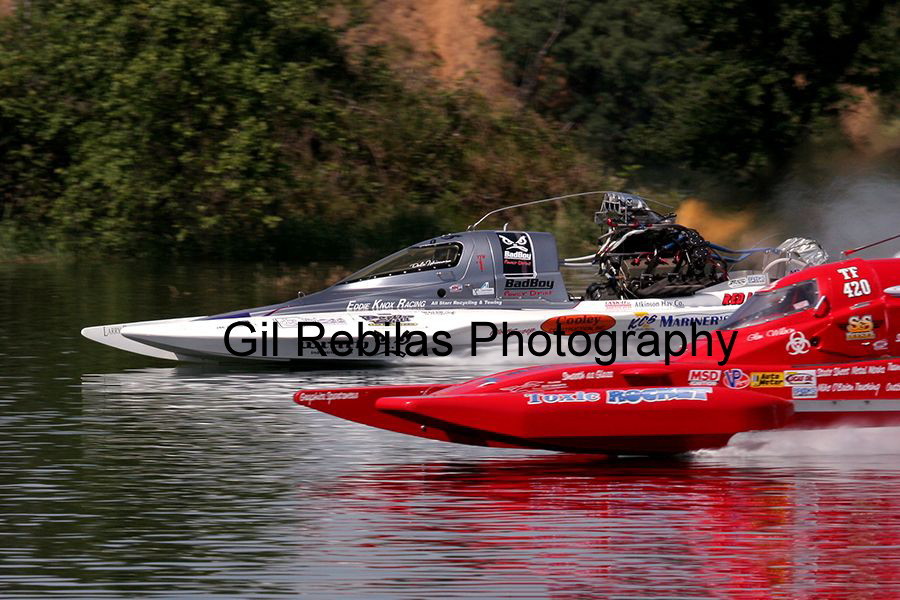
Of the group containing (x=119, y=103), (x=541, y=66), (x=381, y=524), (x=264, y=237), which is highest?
(x=541, y=66)

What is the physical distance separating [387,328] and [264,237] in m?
15.2

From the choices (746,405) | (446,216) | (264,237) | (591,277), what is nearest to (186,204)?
(264,237)

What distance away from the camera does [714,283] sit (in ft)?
55.3

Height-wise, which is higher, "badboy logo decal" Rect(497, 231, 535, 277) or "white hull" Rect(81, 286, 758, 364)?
"badboy logo decal" Rect(497, 231, 535, 277)

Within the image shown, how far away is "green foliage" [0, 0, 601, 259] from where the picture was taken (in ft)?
93.1

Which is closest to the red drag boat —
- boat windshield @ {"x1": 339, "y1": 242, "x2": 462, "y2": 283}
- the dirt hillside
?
boat windshield @ {"x1": 339, "y1": 242, "x2": 462, "y2": 283}

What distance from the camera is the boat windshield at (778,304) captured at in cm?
1139

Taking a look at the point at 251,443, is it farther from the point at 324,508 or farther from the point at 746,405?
the point at 746,405

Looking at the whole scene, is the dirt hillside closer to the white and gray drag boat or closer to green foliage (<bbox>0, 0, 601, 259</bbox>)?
green foliage (<bbox>0, 0, 601, 259</bbox>)

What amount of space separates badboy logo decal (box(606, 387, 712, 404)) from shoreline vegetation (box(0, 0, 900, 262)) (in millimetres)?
17560

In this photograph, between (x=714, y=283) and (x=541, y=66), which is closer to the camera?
(x=714, y=283)

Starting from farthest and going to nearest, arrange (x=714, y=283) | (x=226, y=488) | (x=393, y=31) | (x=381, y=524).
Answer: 1. (x=393, y=31)
2. (x=714, y=283)
3. (x=226, y=488)
4. (x=381, y=524)

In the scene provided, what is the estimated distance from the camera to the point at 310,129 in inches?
1230

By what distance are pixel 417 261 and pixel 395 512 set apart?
286 inches
